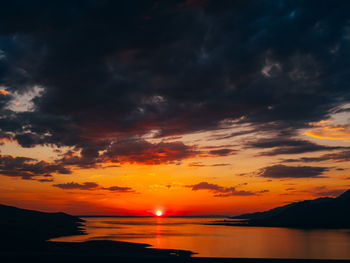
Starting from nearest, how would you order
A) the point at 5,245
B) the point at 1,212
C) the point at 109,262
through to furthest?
1. the point at 109,262
2. the point at 5,245
3. the point at 1,212

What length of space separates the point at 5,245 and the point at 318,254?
78.8 metres

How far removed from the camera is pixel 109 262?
183ft

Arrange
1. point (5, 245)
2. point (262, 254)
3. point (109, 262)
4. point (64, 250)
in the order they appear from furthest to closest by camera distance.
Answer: point (262, 254) < point (5, 245) < point (64, 250) < point (109, 262)

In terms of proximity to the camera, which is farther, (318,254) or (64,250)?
(318,254)

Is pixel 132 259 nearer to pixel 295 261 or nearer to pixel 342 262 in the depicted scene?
pixel 295 261

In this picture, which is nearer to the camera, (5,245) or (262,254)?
(5,245)

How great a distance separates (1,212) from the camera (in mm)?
199625

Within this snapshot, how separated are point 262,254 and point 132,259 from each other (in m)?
37.1

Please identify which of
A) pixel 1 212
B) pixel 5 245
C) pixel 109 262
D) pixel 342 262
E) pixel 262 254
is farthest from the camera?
pixel 1 212

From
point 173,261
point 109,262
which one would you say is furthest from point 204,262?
point 109,262

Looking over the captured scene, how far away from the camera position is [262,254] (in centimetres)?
7831

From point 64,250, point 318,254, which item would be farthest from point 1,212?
point 318,254

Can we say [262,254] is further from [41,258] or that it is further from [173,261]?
[41,258]

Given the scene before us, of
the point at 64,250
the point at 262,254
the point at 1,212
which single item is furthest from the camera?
the point at 1,212
